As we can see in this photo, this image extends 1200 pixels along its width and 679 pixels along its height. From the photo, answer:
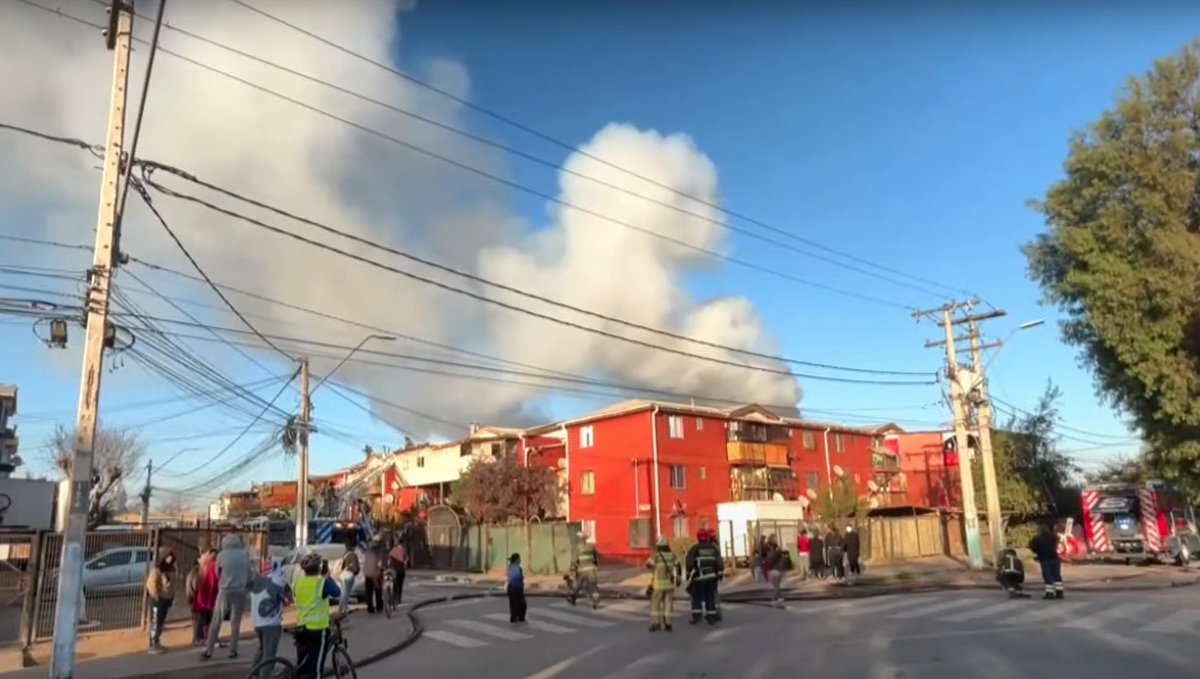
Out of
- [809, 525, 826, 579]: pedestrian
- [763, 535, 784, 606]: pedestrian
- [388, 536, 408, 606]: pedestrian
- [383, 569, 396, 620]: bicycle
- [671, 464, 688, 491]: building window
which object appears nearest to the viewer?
[383, 569, 396, 620]: bicycle

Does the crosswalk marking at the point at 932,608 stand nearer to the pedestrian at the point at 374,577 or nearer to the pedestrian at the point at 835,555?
the pedestrian at the point at 835,555

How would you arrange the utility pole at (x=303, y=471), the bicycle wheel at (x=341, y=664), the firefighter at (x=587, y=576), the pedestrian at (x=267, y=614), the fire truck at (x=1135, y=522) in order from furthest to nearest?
the fire truck at (x=1135, y=522)
the utility pole at (x=303, y=471)
the firefighter at (x=587, y=576)
the pedestrian at (x=267, y=614)
the bicycle wheel at (x=341, y=664)

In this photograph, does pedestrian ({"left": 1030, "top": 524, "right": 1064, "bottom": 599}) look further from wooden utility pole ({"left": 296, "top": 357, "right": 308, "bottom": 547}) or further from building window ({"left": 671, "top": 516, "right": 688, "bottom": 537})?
building window ({"left": 671, "top": 516, "right": 688, "bottom": 537})

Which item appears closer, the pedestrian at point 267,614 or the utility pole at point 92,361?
the pedestrian at point 267,614

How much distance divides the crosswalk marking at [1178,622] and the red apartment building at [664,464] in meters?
31.4

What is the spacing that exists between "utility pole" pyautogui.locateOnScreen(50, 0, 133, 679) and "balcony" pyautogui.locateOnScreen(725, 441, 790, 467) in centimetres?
4346

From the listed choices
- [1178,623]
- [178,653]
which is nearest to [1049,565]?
[1178,623]

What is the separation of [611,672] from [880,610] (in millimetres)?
9452

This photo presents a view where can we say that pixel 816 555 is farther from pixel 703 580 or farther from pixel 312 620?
pixel 312 620

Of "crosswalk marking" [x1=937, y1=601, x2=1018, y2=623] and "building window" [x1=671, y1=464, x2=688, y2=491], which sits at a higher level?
"building window" [x1=671, y1=464, x2=688, y2=491]

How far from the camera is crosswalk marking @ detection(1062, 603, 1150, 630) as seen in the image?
15261 mm

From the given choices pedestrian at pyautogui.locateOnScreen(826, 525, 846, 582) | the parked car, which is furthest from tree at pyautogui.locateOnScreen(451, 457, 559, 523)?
pedestrian at pyautogui.locateOnScreen(826, 525, 846, 582)

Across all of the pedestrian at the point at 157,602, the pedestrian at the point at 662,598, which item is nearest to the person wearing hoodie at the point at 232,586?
the pedestrian at the point at 157,602

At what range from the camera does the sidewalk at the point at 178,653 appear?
1277 centimetres
